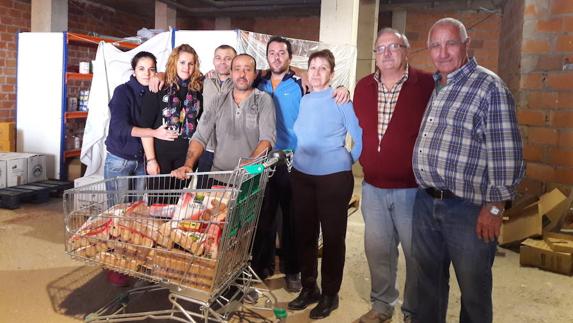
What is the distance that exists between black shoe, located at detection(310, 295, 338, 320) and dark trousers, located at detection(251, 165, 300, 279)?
45cm

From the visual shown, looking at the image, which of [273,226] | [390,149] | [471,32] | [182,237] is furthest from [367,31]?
[182,237]

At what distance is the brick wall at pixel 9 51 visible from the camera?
675 centimetres

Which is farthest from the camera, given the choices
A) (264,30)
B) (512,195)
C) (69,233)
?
(264,30)

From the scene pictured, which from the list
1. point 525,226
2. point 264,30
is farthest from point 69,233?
point 264,30

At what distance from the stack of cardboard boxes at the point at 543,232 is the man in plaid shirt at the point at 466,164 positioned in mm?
2053

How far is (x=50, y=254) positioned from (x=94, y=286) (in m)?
0.80

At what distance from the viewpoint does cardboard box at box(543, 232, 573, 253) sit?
3.74 m

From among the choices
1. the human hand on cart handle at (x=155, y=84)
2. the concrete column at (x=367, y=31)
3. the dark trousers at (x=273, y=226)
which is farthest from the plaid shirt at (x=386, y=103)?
the concrete column at (x=367, y=31)

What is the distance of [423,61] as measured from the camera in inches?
331

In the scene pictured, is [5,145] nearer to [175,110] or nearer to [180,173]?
[175,110]

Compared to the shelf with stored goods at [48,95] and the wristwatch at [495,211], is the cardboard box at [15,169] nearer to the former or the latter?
the shelf with stored goods at [48,95]

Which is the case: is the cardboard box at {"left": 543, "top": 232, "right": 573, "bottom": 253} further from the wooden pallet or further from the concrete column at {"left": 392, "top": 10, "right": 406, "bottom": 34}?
the concrete column at {"left": 392, "top": 10, "right": 406, "bottom": 34}

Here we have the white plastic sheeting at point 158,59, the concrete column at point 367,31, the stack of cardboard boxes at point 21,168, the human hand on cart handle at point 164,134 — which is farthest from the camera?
the concrete column at point 367,31

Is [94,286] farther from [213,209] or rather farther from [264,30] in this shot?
[264,30]
